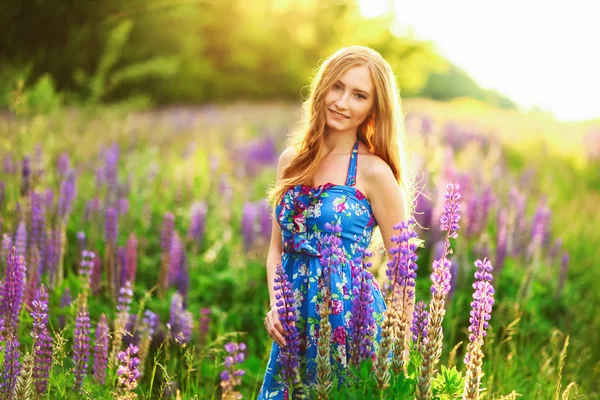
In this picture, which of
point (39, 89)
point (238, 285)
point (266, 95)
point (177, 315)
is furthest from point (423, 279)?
→ point (266, 95)

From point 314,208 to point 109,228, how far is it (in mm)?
1723

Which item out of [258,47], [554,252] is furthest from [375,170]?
[258,47]

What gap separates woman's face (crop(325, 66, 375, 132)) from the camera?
254cm

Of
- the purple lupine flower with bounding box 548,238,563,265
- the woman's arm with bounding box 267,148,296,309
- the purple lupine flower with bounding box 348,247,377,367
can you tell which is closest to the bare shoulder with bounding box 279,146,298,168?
the woman's arm with bounding box 267,148,296,309

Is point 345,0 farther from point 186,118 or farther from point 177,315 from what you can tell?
point 177,315

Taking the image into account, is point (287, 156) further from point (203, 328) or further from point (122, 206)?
point (122, 206)

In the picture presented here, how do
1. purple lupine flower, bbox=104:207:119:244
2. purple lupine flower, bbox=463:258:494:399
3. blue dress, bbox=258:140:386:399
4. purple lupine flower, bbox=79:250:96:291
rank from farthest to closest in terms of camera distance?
purple lupine flower, bbox=104:207:119:244 < purple lupine flower, bbox=79:250:96:291 < blue dress, bbox=258:140:386:399 < purple lupine flower, bbox=463:258:494:399

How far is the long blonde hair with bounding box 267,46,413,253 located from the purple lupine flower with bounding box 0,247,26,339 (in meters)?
1.08

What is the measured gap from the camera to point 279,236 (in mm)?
2654

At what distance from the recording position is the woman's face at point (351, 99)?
2.54 meters

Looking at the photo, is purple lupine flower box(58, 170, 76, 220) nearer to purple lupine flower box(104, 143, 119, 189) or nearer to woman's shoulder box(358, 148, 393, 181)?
purple lupine flower box(104, 143, 119, 189)

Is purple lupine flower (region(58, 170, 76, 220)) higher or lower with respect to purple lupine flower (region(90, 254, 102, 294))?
higher

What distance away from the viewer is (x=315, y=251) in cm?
236

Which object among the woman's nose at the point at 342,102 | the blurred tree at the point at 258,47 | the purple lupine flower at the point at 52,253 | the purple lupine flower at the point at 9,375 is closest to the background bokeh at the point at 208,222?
the purple lupine flower at the point at 52,253
